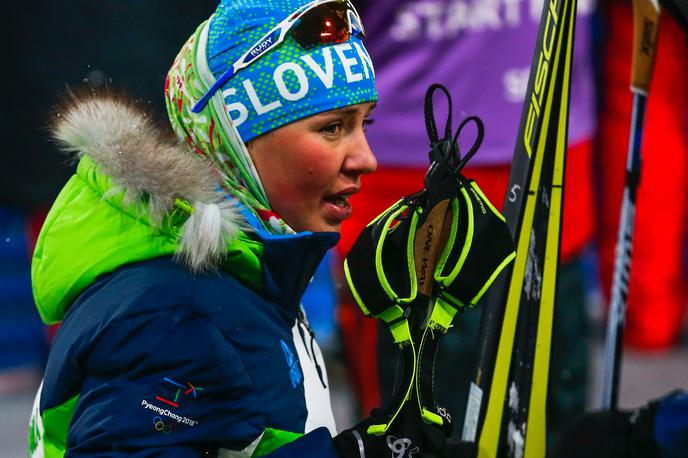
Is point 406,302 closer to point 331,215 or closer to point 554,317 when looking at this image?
point 331,215

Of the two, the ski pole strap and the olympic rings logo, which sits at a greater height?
the ski pole strap

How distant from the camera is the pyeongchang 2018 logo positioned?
1.56 meters

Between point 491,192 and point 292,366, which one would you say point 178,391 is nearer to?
point 292,366

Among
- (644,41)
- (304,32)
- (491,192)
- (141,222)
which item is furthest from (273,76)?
(491,192)

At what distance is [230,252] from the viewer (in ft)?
5.64

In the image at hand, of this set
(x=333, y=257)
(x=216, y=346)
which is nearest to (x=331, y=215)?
(x=216, y=346)

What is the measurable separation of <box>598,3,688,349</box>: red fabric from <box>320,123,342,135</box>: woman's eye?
11.3 feet

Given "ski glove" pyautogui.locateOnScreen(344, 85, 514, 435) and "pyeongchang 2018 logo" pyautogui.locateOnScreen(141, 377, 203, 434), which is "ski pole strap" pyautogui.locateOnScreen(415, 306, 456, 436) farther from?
"pyeongchang 2018 logo" pyautogui.locateOnScreen(141, 377, 203, 434)

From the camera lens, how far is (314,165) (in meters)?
1.85

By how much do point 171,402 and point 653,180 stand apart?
465 centimetres

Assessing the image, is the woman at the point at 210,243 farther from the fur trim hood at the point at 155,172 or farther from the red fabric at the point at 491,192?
the red fabric at the point at 491,192

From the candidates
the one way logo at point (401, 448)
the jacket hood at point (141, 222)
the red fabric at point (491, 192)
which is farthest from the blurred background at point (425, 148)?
the one way logo at point (401, 448)

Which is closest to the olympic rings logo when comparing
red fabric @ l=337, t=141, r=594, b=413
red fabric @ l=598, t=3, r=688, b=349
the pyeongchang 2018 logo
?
the pyeongchang 2018 logo

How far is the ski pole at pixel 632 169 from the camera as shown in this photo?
264cm
